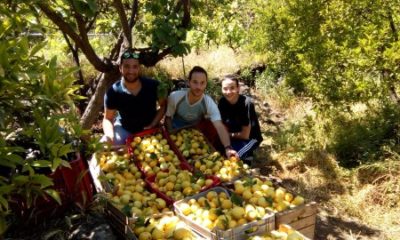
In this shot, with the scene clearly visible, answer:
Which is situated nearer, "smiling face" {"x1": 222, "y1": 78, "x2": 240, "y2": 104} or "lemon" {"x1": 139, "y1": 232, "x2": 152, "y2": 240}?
"lemon" {"x1": 139, "y1": 232, "x2": 152, "y2": 240}

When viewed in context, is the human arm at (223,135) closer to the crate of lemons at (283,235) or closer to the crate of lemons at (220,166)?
the crate of lemons at (220,166)

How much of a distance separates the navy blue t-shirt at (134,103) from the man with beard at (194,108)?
0.19m

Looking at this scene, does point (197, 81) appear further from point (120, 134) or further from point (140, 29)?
point (140, 29)

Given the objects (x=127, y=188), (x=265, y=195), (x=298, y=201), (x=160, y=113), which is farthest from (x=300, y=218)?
(x=160, y=113)

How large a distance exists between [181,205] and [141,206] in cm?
28

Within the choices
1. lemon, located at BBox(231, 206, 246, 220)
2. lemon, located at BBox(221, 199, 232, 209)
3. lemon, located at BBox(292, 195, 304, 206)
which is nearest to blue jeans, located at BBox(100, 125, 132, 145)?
lemon, located at BBox(221, 199, 232, 209)

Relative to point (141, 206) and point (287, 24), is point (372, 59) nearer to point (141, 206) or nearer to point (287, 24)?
point (287, 24)

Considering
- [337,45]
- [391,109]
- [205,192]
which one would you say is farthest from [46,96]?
[391,109]

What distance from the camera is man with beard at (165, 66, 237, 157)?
371 centimetres

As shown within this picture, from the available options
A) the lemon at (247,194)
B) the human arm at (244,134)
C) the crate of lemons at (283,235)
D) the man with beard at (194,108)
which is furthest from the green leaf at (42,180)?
the human arm at (244,134)

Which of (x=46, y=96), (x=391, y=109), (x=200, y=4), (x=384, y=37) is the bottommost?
(x=391, y=109)

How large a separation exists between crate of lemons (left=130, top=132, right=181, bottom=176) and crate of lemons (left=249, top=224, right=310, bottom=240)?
1.08m

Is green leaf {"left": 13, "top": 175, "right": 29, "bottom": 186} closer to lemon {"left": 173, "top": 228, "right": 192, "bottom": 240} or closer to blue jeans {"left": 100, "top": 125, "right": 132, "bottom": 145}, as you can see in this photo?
lemon {"left": 173, "top": 228, "right": 192, "bottom": 240}

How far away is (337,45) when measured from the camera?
15.1ft
